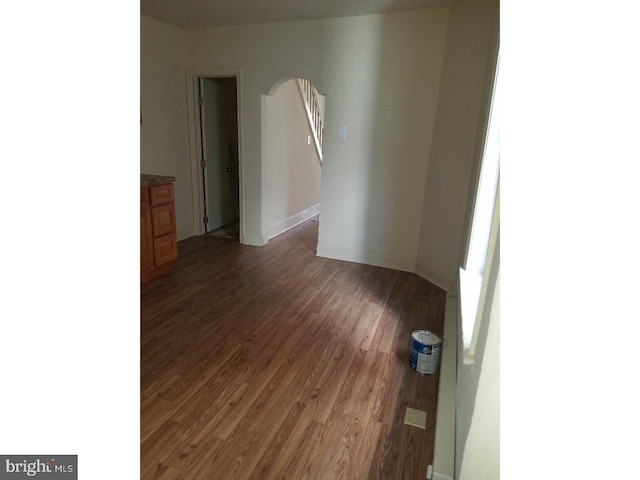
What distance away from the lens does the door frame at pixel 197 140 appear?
13.5 ft

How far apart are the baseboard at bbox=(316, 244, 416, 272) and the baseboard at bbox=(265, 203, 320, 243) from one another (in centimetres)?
87

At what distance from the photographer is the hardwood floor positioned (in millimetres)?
1564

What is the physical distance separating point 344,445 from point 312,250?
9.62 feet

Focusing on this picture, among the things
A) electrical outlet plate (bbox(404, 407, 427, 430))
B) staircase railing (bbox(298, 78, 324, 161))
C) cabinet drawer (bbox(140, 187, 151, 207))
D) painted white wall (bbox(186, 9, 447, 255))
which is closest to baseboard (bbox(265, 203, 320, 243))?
painted white wall (bbox(186, 9, 447, 255))

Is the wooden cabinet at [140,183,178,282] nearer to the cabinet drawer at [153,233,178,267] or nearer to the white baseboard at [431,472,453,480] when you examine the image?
the cabinet drawer at [153,233,178,267]

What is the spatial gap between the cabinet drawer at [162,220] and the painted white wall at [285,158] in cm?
129

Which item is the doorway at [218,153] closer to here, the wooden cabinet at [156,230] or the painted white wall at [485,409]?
Result: the wooden cabinet at [156,230]

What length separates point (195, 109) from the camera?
441 cm

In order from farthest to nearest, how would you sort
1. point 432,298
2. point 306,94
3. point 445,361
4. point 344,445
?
point 306,94, point 432,298, point 445,361, point 344,445

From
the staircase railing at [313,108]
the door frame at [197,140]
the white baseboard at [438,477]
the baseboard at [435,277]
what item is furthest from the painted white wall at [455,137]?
the staircase railing at [313,108]

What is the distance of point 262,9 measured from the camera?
10.9ft
